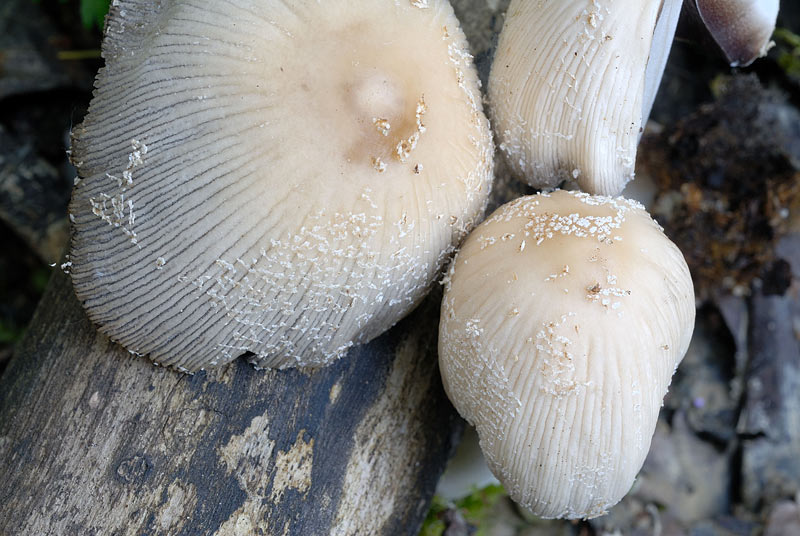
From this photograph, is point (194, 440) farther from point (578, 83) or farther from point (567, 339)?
point (578, 83)

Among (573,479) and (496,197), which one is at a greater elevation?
(496,197)

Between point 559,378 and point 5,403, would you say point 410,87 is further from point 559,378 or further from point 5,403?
point 5,403

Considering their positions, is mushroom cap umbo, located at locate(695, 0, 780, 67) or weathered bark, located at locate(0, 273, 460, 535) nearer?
weathered bark, located at locate(0, 273, 460, 535)

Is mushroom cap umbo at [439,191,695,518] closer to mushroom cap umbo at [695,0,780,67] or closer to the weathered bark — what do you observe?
the weathered bark

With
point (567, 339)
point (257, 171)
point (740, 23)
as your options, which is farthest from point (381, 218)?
point (740, 23)

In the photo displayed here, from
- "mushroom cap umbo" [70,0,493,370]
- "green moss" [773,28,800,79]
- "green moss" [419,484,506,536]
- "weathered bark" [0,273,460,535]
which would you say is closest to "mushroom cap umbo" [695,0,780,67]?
"mushroom cap umbo" [70,0,493,370]

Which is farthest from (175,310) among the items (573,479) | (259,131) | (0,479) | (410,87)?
(573,479)

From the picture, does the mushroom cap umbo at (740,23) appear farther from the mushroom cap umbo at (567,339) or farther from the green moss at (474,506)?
the green moss at (474,506)
